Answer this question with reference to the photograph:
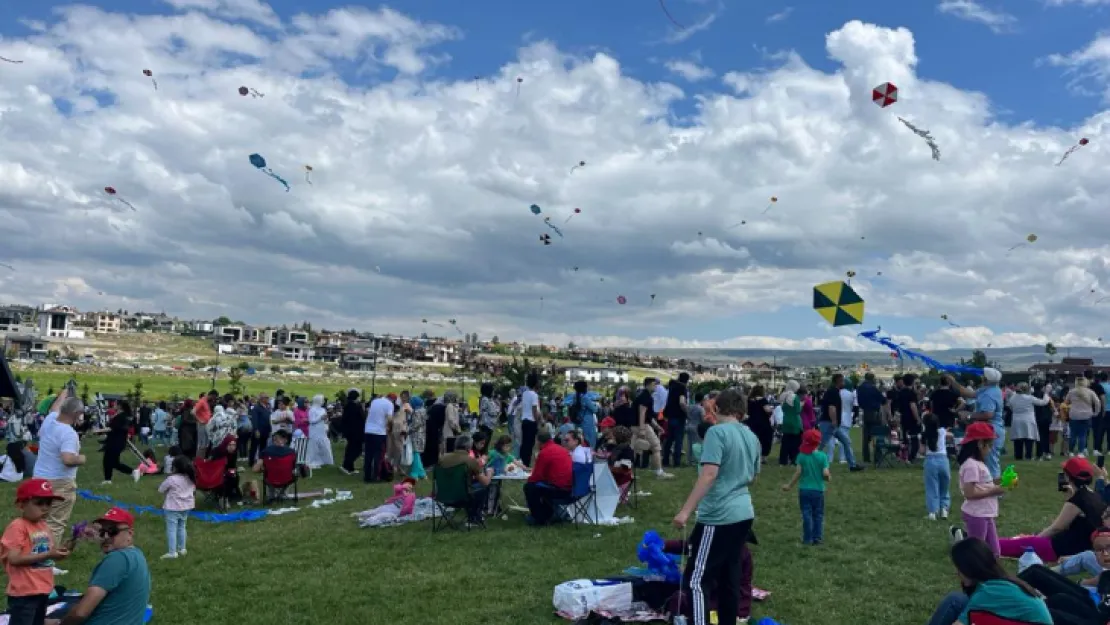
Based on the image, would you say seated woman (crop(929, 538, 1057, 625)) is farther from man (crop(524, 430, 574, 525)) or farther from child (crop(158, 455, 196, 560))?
child (crop(158, 455, 196, 560))

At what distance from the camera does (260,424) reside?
16.8 metres

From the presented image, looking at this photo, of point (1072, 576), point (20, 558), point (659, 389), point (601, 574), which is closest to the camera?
point (20, 558)

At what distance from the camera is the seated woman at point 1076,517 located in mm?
5914

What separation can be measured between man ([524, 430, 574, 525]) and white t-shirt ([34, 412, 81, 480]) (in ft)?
15.9

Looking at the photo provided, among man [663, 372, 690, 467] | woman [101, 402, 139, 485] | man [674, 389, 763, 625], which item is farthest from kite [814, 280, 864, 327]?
woman [101, 402, 139, 485]

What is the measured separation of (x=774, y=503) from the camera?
10.2 meters

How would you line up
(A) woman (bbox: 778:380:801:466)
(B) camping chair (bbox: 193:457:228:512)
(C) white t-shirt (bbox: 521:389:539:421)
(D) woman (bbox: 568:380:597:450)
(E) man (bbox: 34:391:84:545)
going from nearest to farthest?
(E) man (bbox: 34:391:84:545), (B) camping chair (bbox: 193:457:228:512), (C) white t-shirt (bbox: 521:389:539:421), (A) woman (bbox: 778:380:801:466), (D) woman (bbox: 568:380:597:450)

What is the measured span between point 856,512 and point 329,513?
7.21 m

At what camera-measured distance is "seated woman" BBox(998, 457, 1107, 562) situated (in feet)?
19.4

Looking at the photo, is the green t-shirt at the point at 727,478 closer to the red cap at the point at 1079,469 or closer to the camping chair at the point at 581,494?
the red cap at the point at 1079,469

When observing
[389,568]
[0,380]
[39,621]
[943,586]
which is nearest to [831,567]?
[943,586]

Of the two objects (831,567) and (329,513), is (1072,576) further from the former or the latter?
(329,513)

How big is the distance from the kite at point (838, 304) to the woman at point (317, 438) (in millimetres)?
10536

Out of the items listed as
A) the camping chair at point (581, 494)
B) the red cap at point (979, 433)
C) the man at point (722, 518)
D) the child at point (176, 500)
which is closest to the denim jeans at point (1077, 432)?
the red cap at point (979, 433)
